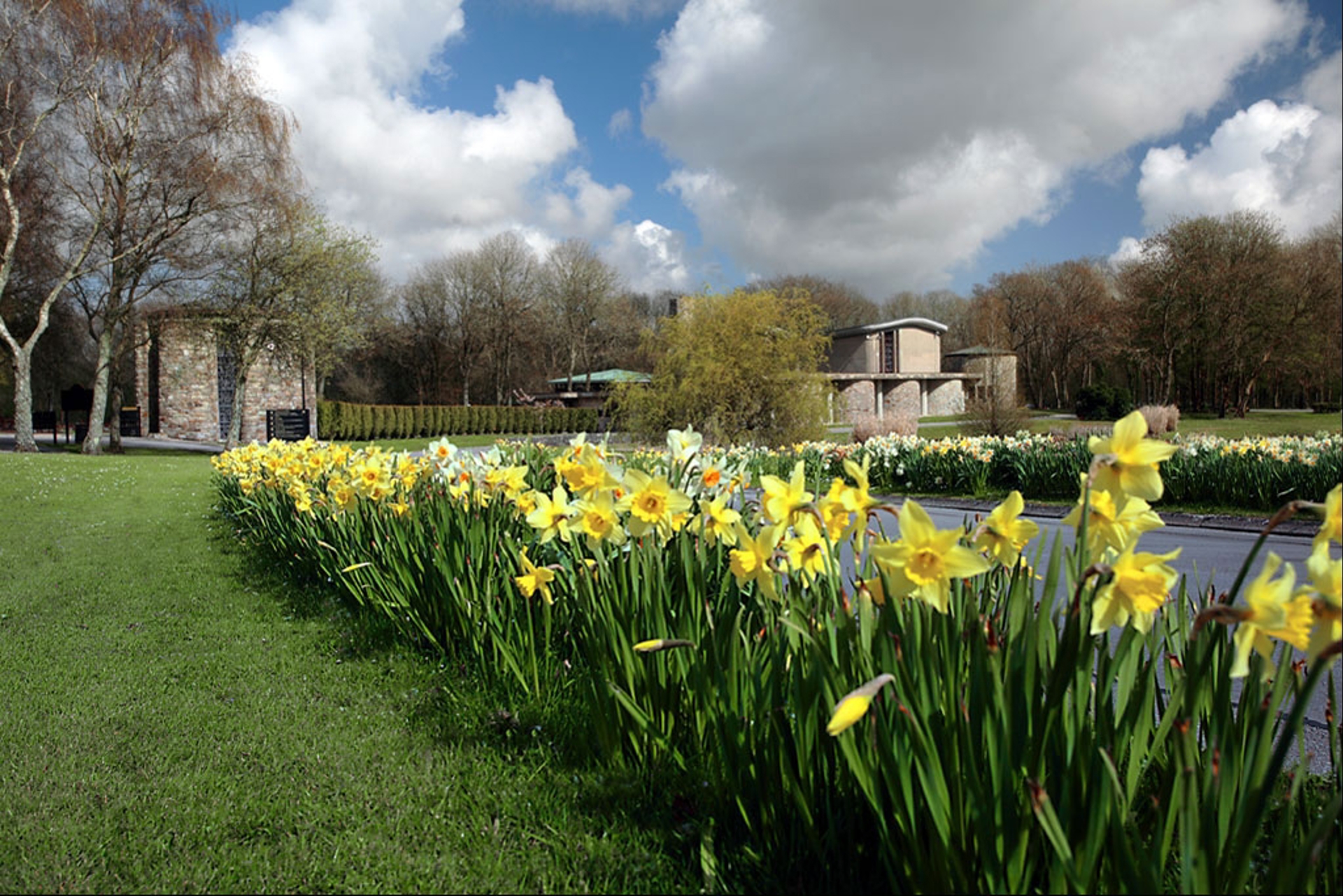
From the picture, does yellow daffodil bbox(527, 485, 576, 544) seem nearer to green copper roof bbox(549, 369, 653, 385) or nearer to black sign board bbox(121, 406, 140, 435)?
green copper roof bbox(549, 369, 653, 385)

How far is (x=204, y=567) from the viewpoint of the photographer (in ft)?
19.2

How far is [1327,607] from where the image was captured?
1053 mm

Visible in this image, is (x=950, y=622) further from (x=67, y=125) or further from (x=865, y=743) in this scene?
(x=67, y=125)

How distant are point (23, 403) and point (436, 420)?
59.3ft

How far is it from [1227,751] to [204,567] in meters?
6.25

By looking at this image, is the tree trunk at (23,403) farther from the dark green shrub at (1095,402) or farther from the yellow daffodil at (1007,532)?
the dark green shrub at (1095,402)

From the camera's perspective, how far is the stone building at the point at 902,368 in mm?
40219

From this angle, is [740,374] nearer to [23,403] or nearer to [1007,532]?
[1007,532]

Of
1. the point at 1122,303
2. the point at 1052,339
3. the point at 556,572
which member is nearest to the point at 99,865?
the point at 556,572

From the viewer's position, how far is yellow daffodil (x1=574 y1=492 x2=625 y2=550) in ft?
7.36

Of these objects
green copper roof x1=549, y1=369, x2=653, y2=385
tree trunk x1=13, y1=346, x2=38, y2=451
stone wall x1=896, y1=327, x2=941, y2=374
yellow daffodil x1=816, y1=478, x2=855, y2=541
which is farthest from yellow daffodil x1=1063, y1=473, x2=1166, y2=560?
stone wall x1=896, y1=327, x2=941, y2=374

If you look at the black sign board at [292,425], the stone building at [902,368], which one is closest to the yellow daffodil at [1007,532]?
the black sign board at [292,425]

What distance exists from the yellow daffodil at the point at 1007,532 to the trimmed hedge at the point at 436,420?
3195 cm

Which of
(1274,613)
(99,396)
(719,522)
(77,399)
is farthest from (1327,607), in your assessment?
(77,399)
